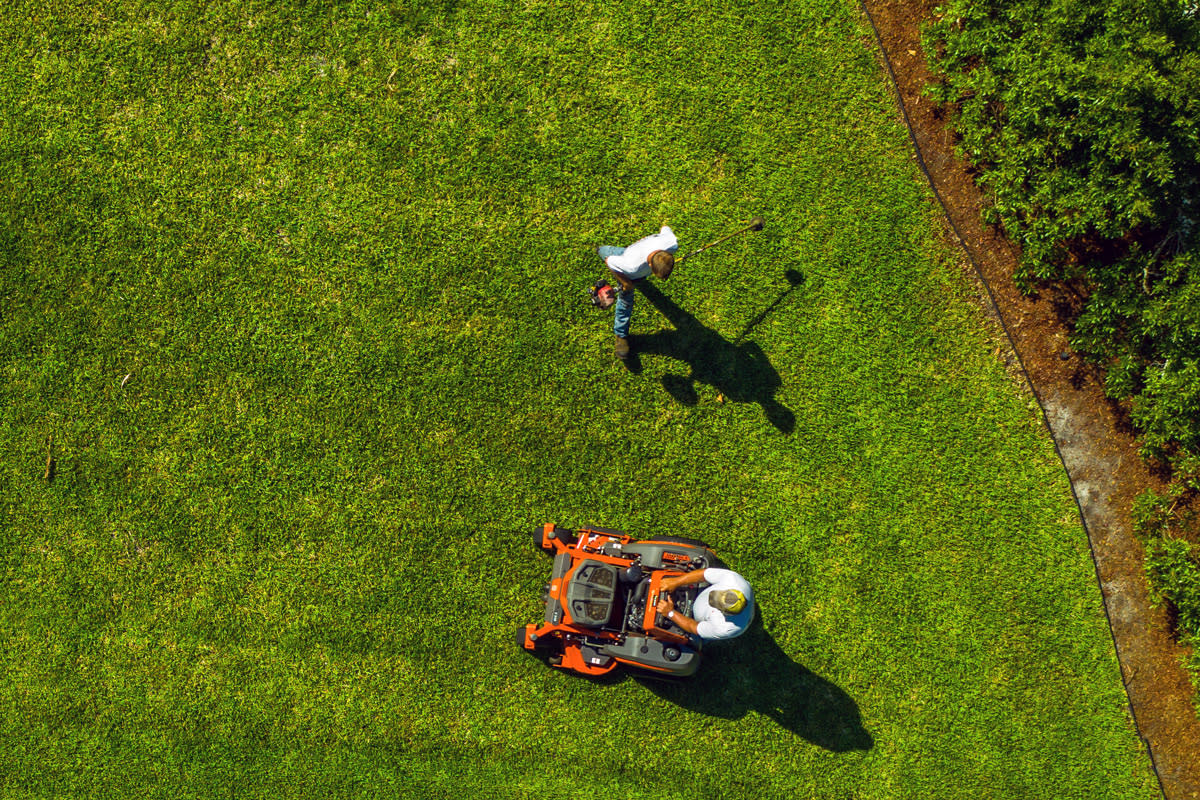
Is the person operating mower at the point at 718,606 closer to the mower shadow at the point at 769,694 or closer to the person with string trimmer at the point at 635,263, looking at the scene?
the mower shadow at the point at 769,694

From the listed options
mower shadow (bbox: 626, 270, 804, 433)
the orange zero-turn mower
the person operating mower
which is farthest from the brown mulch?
the person operating mower

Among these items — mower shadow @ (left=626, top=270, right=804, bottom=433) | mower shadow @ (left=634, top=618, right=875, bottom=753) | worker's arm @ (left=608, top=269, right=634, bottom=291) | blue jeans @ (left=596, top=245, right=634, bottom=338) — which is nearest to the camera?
worker's arm @ (left=608, top=269, right=634, bottom=291)

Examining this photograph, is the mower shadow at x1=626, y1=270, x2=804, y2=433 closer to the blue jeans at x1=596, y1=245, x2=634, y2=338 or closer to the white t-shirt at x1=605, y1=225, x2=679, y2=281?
the blue jeans at x1=596, y1=245, x2=634, y2=338

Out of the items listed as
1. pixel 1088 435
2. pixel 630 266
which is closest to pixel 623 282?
pixel 630 266

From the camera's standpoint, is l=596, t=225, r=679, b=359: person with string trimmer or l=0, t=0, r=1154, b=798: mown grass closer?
l=596, t=225, r=679, b=359: person with string trimmer

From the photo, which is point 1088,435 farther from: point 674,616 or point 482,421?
point 482,421

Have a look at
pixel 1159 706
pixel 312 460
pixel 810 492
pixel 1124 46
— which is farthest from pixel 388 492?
pixel 1159 706
